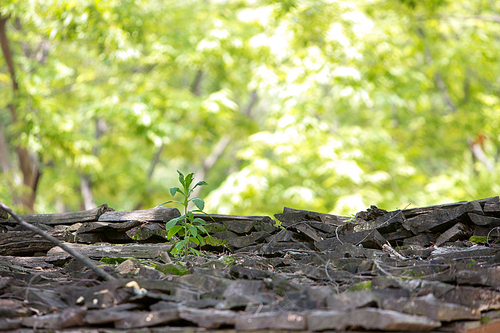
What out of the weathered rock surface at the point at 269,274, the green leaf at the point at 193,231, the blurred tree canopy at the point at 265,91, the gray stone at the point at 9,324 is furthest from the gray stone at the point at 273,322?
the blurred tree canopy at the point at 265,91

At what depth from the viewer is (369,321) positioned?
1.53 meters

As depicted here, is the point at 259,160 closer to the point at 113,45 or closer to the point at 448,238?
the point at 113,45

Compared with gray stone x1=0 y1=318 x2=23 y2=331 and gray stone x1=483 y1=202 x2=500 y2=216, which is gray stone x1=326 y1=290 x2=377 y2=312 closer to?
gray stone x1=0 y1=318 x2=23 y2=331

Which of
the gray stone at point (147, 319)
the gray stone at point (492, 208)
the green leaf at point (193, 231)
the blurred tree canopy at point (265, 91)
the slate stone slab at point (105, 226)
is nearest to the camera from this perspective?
the gray stone at point (147, 319)

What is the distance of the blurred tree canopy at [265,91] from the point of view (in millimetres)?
8484

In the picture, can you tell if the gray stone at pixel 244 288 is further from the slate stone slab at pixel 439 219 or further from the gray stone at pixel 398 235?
the slate stone slab at pixel 439 219

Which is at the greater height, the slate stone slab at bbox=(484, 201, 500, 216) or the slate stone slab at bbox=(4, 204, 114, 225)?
the slate stone slab at bbox=(4, 204, 114, 225)

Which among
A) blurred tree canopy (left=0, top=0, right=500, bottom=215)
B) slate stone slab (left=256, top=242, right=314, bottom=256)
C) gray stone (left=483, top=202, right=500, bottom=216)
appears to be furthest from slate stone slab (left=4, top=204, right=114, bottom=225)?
blurred tree canopy (left=0, top=0, right=500, bottom=215)

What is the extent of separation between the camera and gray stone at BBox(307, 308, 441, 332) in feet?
4.99

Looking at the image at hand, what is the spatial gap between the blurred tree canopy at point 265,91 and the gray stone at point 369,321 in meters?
6.99

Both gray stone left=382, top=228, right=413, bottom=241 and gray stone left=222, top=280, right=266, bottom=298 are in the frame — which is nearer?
gray stone left=222, top=280, right=266, bottom=298

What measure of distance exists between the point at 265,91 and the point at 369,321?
9.10m

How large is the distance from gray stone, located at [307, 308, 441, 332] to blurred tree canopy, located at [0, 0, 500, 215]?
6.99 m

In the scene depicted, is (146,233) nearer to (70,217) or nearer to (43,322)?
(70,217)
